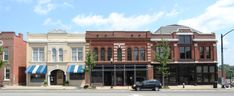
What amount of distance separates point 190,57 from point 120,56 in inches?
475

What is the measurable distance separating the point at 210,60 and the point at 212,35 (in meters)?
4.26

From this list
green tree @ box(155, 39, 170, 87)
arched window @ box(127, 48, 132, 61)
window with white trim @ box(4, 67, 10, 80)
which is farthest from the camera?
arched window @ box(127, 48, 132, 61)

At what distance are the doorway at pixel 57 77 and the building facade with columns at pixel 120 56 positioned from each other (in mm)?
5002

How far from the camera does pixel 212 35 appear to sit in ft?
224

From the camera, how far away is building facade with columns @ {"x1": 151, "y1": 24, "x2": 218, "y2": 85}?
222 ft

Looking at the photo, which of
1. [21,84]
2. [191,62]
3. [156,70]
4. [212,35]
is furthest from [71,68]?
[212,35]

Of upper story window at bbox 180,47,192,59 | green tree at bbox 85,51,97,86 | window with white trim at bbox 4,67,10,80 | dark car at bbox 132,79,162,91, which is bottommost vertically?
dark car at bbox 132,79,162,91

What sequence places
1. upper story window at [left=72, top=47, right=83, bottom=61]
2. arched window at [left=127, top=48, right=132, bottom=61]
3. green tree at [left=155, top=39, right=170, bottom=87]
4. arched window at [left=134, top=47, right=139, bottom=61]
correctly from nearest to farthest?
green tree at [left=155, top=39, right=170, bottom=87] → upper story window at [left=72, top=47, right=83, bottom=61] → arched window at [left=127, top=48, right=132, bottom=61] → arched window at [left=134, top=47, right=139, bottom=61]

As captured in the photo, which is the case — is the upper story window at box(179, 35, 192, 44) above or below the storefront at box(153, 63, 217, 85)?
above

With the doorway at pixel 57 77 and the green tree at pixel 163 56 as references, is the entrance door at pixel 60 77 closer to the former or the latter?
the doorway at pixel 57 77

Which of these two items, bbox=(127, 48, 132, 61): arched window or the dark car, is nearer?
the dark car

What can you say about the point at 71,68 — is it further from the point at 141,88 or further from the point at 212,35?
the point at 212,35

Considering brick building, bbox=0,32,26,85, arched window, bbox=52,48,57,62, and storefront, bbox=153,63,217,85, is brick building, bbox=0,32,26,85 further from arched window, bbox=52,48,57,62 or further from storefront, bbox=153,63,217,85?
storefront, bbox=153,63,217,85

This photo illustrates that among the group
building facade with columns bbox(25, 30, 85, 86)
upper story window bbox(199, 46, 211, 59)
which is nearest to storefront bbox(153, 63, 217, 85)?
upper story window bbox(199, 46, 211, 59)
